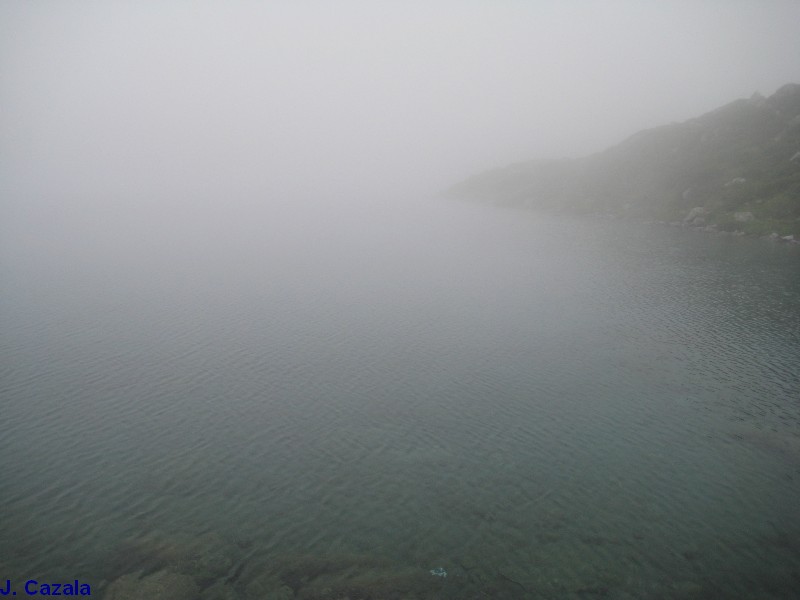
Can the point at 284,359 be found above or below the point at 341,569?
above

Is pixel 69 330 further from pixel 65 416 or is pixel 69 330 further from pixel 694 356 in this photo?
pixel 694 356

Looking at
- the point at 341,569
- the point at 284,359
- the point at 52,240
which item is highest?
the point at 52,240

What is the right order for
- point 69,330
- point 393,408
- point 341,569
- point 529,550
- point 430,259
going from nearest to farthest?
point 341,569
point 529,550
point 393,408
point 69,330
point 430,259

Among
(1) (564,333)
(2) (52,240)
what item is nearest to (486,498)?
(1) (564,333)

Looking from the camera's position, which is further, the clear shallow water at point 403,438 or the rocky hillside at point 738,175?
the rocky hillside at point 738,175

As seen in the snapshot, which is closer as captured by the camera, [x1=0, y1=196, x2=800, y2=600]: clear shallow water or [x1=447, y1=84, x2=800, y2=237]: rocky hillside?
[x1=0, y1=196, x2=800, y2=600]: clear shallow water

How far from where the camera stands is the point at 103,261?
118188 mm

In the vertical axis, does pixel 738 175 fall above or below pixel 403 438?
above

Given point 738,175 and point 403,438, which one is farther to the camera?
point 738,175

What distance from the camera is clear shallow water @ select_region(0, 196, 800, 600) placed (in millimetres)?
30141

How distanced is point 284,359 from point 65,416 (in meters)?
24.9

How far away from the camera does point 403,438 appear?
45.2 meters

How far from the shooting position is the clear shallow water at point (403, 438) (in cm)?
3014

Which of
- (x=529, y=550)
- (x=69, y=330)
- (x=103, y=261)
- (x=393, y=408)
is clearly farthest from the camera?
(x=103, y=261)
